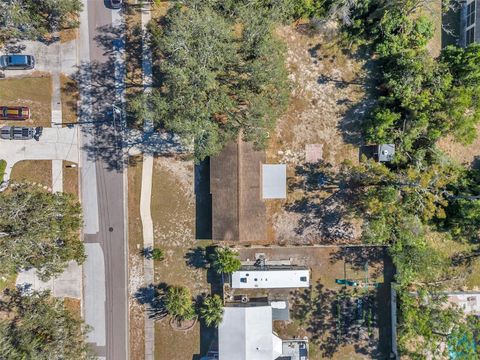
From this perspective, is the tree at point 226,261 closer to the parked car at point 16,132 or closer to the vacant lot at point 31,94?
the vacant lot at point 31,94

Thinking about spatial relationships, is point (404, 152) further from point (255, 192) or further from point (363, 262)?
point (255, 192)

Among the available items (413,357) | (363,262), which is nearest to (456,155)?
(363,262)

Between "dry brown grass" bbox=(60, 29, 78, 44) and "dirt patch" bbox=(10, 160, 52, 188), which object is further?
"dirt patch" bbox=(10, 160, 52, 188)

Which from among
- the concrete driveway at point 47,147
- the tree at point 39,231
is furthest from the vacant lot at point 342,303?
the concrete driveway at point 47,147

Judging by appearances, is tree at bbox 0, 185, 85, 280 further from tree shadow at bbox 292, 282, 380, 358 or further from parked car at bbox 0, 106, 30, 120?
tree shadow at bbox 292, 282, 380, 358

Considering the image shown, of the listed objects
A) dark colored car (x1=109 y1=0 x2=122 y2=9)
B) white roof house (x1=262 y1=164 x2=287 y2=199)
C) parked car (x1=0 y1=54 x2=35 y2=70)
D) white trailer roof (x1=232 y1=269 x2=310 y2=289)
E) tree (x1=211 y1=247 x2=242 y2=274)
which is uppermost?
dark colored car (x1=109 y1=0 x2=122 y2=9)

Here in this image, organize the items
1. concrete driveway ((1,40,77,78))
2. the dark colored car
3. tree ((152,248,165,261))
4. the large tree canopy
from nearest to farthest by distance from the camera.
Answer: the large tree canopy → the dark colored car → tree ((152,248,165,261)) → concrete driveway ((1,40,77,78))

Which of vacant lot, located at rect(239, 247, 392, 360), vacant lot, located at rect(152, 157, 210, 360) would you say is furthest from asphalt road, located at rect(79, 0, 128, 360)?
vacant lot, located at rect(239, 247, 392, 360)
